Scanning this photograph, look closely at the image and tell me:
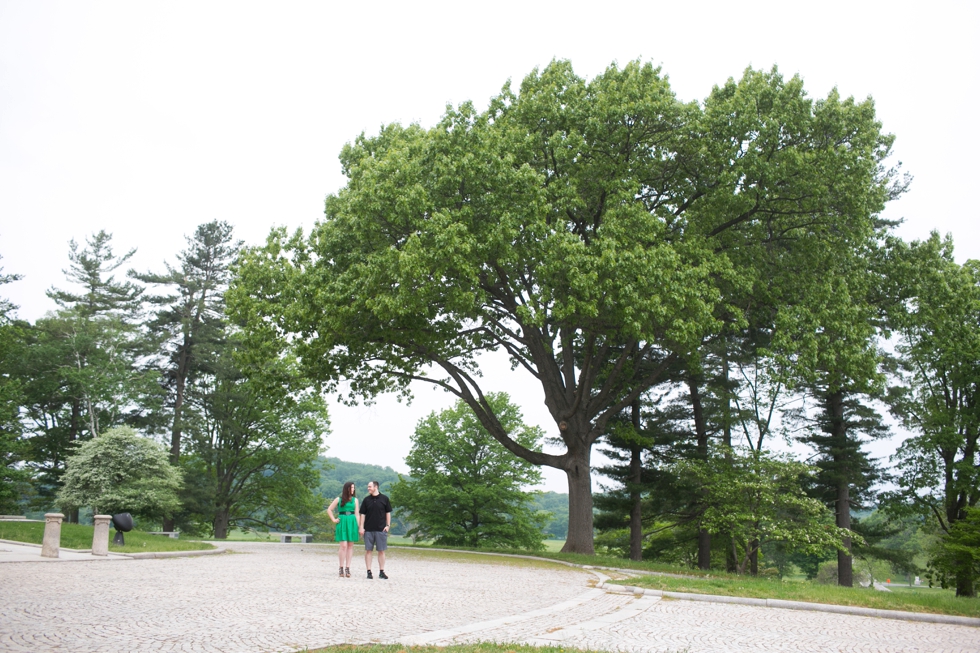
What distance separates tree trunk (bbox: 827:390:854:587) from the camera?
2348 centimetres

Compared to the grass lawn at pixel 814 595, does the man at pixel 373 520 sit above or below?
above

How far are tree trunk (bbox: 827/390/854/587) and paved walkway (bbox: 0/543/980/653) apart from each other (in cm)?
1562

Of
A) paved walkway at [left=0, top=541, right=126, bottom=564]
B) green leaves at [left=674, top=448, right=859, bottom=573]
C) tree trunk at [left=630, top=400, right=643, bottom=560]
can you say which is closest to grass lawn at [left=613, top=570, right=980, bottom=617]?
green leaves at [left=674, top=448, right=859, bottom=573]

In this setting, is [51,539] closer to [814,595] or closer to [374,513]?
[374,513]

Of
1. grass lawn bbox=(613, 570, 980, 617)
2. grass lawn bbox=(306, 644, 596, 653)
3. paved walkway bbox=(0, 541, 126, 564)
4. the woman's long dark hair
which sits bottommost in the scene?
paved walkway bbox=(0, 541, 126, 564)

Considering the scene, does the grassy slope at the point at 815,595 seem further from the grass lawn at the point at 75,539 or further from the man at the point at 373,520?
the grass lawn at the point at 75,539

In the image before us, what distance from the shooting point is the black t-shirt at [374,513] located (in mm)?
11875

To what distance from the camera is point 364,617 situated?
7.51 metres

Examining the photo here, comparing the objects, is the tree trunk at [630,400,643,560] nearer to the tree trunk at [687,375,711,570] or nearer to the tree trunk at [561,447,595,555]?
the tree trunk at [687,375,711,570]

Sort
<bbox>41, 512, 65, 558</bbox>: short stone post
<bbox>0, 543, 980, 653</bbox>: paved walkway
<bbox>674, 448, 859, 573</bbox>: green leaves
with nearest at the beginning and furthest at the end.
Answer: <bbox>0, 543, 980, 653</bbox>: paved walkway, <bbox>41, 512, 65, 558</bbox>: short stone post, <bbox>674, 448, 859, 573</bbox>: green leaves

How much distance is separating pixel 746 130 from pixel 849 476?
13919 mm

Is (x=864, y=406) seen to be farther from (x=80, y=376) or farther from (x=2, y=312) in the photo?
(x=2, y=312)

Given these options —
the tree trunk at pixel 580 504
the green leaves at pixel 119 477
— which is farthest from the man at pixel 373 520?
the green leaves at pixel 119 477

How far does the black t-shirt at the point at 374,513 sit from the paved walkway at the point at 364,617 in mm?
954
